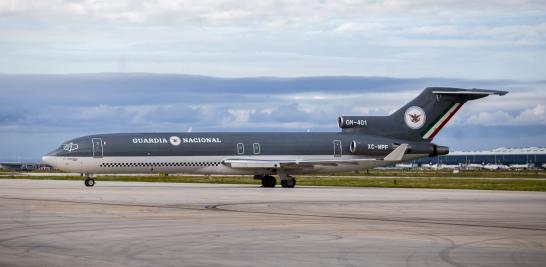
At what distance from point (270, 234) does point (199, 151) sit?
37083 mm

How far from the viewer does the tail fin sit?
198 ft

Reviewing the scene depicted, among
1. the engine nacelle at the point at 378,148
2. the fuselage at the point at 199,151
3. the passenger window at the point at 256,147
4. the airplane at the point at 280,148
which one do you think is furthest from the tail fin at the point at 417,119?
the passenger window at the point at 256,147

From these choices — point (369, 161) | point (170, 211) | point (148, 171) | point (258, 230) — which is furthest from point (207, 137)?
point (258, 230)

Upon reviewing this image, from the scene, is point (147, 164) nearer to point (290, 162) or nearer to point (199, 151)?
point (199, 151)

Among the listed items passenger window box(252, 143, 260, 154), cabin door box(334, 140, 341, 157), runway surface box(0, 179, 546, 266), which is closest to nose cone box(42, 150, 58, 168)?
passenger window box(252, 143, 260, 154)

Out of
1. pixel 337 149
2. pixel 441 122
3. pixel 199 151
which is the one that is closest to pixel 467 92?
pixel 441 122

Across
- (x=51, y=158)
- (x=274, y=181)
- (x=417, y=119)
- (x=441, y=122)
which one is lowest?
(x=274, y=181)

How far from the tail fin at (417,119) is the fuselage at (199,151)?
38.0 inches

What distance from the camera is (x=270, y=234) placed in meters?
20.0

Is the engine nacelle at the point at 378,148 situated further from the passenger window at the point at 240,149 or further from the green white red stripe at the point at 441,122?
the passenger window at the point at 240,149

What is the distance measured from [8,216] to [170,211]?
204 inches

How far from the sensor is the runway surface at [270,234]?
15203 millimetres

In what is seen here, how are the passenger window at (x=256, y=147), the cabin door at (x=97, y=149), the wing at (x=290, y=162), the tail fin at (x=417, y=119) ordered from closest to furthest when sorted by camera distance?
the cabin door at (x=97, y=149) < the wing at (x=290, y=162) < the passenger window at (x=256, y=147) < the tail fin at (x=417, y=119)

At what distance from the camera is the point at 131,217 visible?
83.1 feet
